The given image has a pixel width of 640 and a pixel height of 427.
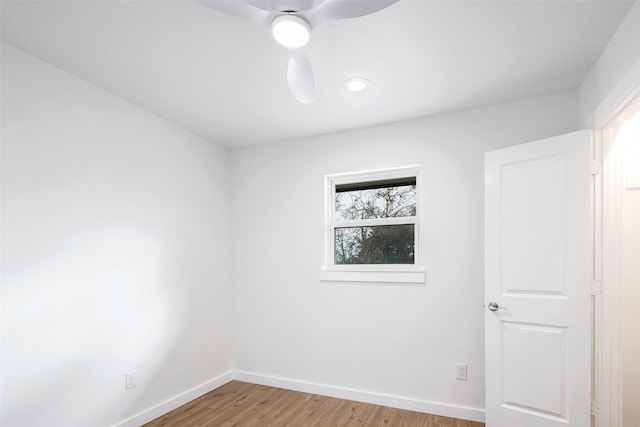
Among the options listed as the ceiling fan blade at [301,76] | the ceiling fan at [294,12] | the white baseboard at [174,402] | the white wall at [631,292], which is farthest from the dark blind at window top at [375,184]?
the white baseboard at [174,402]

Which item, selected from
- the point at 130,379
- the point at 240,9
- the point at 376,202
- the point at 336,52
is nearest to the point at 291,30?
the point at 240,9

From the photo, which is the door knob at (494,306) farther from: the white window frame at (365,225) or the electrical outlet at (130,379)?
Answer: the electrical outlet at (130,379)

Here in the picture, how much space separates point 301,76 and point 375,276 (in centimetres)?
200

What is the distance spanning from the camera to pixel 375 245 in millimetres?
3389

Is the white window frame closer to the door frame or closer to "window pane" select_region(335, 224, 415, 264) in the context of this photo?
"window pane" select_region(335, 224, 415, 264)

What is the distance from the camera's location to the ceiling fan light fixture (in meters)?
1.41

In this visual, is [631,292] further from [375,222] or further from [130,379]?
[130,379]

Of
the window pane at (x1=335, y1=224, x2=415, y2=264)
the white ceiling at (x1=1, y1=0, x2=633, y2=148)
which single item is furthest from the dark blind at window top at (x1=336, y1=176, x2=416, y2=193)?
the white ceiling at (x1=1, y1=0, x2=633, y2=148)

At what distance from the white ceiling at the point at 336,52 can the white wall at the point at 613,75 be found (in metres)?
0.06

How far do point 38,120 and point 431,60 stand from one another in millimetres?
2418

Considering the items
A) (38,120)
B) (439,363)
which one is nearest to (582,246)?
(439,363)

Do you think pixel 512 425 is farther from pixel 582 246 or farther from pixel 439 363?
pixel 582 246

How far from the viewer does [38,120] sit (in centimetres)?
221

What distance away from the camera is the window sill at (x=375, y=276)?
305 centimetres
